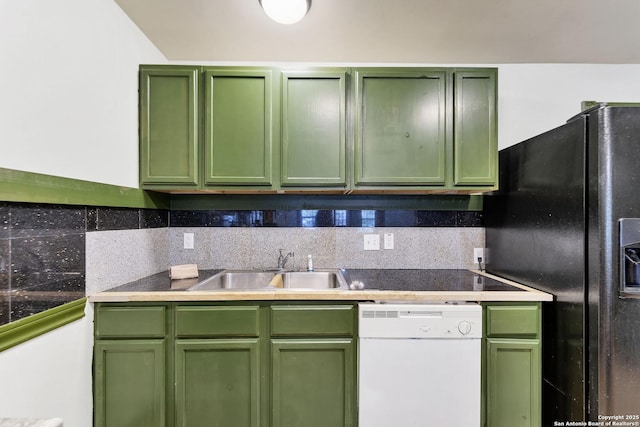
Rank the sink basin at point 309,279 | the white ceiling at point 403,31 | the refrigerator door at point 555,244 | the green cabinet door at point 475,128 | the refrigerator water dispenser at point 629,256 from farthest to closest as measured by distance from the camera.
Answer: the sink basin at point 309,279 → the green cabinet door at point 475,128 → the white ceiling at point 403,31 → the refrigerator door at point 555,244 → the refrigerator water dispenser at point 629,256

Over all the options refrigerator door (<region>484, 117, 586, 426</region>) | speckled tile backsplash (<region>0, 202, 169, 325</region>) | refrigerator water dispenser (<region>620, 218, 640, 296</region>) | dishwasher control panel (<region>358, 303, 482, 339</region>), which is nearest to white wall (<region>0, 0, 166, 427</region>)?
speckled tile backsplash (<region>0, 202, 169, 325</region>)

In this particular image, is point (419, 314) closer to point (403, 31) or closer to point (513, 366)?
point (513, 366)

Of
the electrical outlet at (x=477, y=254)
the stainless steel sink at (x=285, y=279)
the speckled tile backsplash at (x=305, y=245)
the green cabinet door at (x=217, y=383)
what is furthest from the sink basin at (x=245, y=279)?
the electrical outlet at (x=477, y=254)

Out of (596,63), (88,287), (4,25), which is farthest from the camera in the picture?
(596,63)

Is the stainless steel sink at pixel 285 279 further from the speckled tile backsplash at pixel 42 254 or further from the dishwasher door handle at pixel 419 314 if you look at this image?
the speckled tile backsplash at pixel 42 254

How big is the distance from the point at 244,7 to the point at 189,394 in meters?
2.20

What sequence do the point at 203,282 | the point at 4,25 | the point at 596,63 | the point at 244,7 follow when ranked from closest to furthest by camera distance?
the point at 4,25 → the point at 244,7 → the point at 203,282 → the point at 596,63

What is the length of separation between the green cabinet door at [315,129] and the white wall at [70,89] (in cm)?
97

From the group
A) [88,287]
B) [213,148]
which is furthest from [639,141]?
[88,287]

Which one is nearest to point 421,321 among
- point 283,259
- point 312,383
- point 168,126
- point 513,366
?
point 513,366

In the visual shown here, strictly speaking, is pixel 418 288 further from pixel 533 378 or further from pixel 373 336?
pixel 533 378

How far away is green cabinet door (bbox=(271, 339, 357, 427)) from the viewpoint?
5.31 feet

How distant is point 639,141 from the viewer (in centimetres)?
134

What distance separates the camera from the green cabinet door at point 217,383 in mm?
1609
